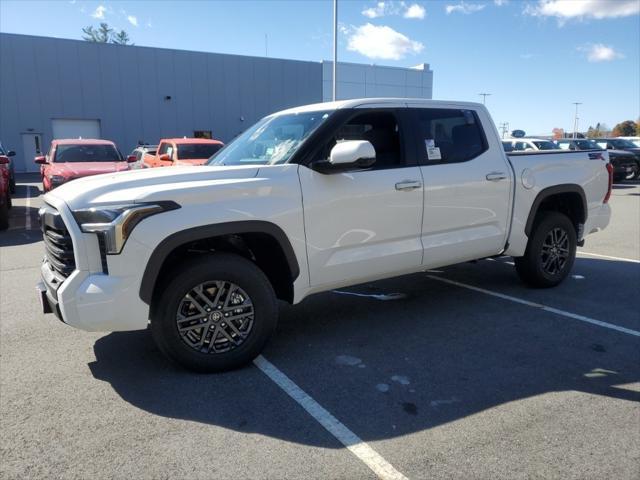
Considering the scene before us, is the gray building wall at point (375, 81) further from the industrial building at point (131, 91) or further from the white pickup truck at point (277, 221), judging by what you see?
the white pickup truck at point (277, 221)

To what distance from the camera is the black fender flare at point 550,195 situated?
5.41 metres

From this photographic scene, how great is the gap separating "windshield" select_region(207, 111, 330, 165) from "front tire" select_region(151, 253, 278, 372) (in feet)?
3.18

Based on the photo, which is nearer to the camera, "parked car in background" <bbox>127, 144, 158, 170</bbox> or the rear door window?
the rear door window

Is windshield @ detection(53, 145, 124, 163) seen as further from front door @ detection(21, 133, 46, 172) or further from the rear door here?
front door @ detection(21, 133, 46, 172)

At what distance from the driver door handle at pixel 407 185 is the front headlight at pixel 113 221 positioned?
2030 mm

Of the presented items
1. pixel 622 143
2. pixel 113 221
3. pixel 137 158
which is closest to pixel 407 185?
pixel 113 221

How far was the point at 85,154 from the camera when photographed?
12.6 metres

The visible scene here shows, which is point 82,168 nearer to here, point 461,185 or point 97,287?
point 97,287

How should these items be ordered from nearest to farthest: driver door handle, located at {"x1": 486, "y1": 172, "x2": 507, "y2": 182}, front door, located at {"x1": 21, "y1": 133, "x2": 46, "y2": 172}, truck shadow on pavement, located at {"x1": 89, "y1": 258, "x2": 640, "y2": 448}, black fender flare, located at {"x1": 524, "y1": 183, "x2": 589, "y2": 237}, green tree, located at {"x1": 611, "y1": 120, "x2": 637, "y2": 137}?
1. truck shadow on pavement, located at {"x1": 89, "y1": 258, "x2": 640, "y2": 448}
2. driver door handle, located at {"x1": 486, "y1": 172, "x2": 507, "y2": 182}
3. black fender flare, located at {"x1": 524, "y1": 183, "x2": 589, "y2": 237}
4. front door, located at {"x1": 21, "y1": 133, "x2": 46, "y2": 172}
5. green tree, located at {"x1": 611, "y1": 120, "x2": 637, "y2": 137}

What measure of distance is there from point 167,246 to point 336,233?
1.32 m

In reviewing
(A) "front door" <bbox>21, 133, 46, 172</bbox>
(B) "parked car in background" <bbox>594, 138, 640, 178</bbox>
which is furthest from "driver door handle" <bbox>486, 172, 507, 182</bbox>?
(A) "front door" <bbox>21, 133, 46, 172</bbox>

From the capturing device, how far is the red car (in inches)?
445

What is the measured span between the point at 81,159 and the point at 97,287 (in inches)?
411

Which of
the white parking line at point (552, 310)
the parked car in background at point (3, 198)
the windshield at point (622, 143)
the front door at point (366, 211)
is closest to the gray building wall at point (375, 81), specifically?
the windshield at point (622, 143)
